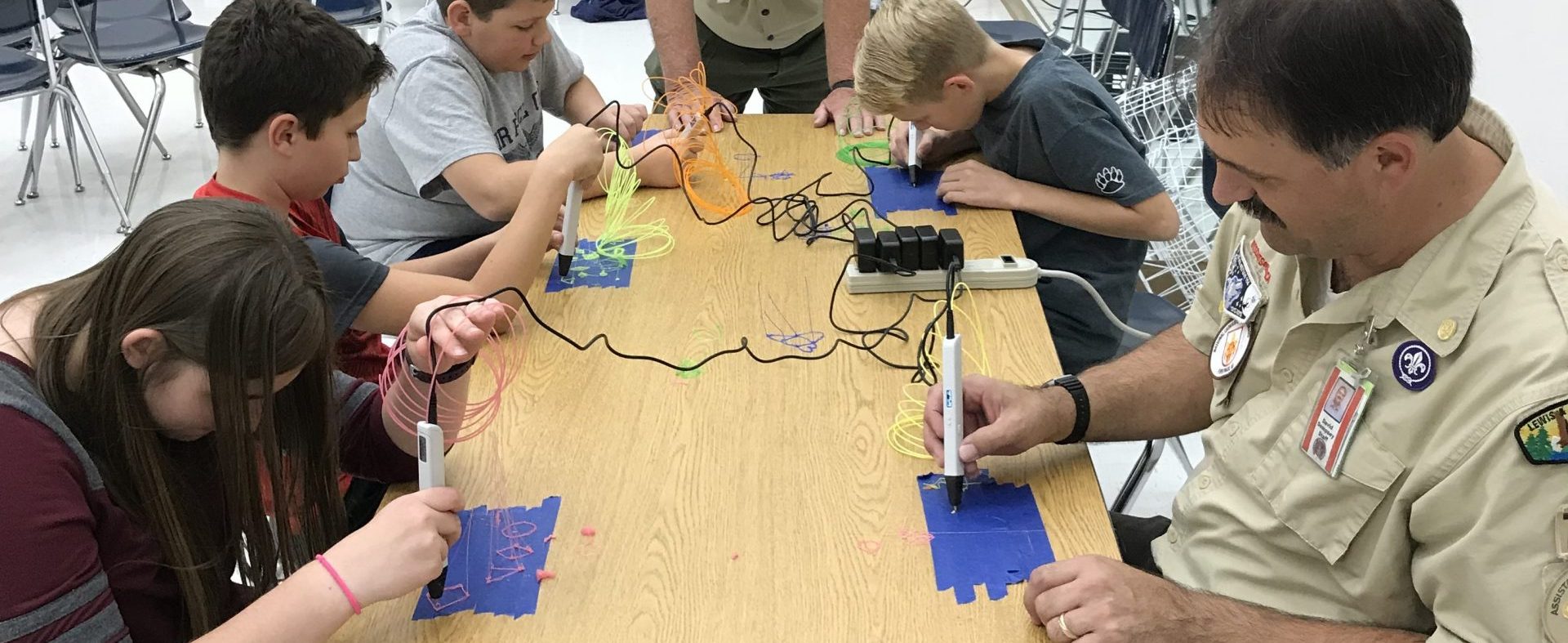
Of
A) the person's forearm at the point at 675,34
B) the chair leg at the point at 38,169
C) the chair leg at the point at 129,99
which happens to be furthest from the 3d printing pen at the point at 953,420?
the chair leg at the point at 38,169

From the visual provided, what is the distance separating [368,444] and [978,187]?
1.17 meters

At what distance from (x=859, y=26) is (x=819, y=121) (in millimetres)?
399

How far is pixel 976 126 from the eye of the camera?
213cm

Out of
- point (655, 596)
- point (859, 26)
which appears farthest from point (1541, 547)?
point (859, 26)

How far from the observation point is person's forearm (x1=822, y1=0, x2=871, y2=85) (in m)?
2.79

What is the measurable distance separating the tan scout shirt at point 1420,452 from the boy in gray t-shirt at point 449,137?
121 cm

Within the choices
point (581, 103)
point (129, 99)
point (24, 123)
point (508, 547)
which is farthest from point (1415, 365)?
point (24, 123)

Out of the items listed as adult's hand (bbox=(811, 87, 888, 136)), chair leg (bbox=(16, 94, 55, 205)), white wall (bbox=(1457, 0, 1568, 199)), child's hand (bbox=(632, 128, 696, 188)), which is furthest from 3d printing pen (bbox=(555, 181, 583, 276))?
chair leg (bbox=(16, 94, 55, 205))

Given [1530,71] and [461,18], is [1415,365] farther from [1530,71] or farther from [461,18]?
[461,18]

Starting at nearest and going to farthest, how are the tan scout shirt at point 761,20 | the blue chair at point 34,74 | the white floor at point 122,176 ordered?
the white floor at point 122,176 < the tan scout shirt at point 761,20 < the blue chair at point 34,74

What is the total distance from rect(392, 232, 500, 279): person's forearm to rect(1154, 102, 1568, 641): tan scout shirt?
47.9 inches

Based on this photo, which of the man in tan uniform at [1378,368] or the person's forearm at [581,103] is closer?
the man in tan uniform at [1378,368]

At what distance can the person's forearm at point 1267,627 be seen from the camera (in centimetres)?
102

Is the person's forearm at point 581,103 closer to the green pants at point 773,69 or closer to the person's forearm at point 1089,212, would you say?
the green pants at point 773,69
